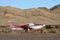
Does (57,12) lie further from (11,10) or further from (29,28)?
(29,28)

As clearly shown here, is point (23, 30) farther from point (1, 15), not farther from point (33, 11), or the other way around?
point (33, 11)

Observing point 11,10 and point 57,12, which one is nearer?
point 11,10

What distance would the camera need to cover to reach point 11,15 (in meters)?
126

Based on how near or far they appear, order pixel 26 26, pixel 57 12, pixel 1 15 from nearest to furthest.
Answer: pixel 26 26
pixel 1 15
pixel 57 12

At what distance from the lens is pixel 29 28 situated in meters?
43.4

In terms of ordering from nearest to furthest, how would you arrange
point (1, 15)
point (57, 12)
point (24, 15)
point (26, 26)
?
point (26, 26)
point (1, 15)
point (24, 15)
point (57, 12)

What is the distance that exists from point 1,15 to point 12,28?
79551mm

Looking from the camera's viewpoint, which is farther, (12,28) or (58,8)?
(58,8)

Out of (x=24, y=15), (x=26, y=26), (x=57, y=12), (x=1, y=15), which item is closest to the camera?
(x=26, y=26)

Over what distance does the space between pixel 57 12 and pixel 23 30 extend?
106 m

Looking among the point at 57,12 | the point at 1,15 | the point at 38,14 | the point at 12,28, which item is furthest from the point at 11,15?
the point at 12,28

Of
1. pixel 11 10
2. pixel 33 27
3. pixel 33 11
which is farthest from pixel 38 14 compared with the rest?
pixel 33 27

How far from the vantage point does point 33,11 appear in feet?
449

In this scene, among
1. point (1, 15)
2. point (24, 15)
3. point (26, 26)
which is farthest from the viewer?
point (24, 15)
